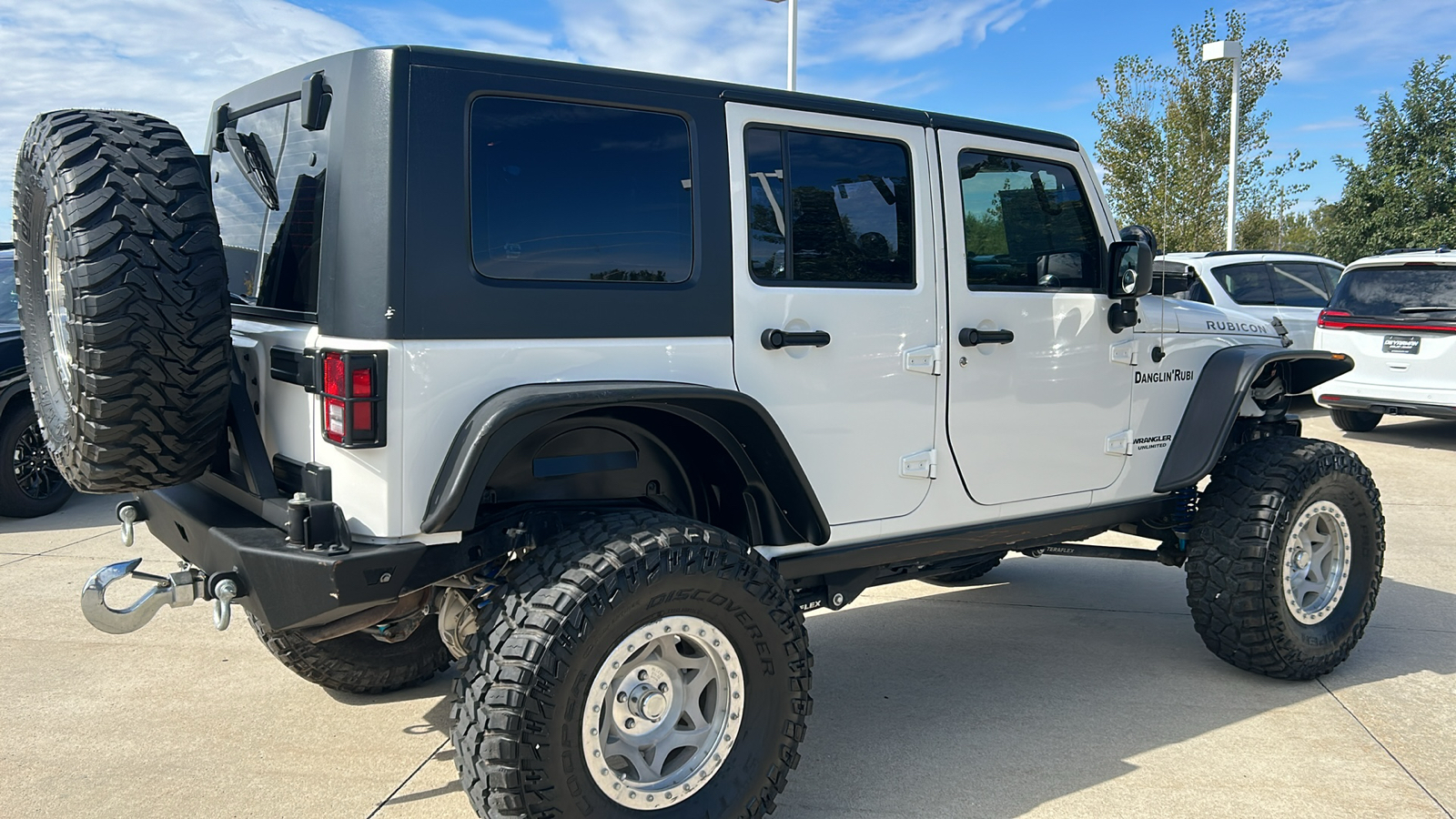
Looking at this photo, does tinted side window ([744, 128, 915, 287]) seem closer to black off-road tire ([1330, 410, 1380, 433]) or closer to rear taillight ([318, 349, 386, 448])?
rear taillight ([318, 349, 386, 448])

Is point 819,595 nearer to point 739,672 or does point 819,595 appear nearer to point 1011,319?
point 739,672

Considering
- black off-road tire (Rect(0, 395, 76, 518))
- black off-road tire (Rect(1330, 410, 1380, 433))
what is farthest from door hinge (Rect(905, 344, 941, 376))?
black off-road tire (Rect(1330, 410, 1380, 433))

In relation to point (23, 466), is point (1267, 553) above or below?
below

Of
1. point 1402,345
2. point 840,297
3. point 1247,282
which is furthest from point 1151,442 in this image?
point 1247,282

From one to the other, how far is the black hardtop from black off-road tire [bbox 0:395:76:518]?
4556 millimetres

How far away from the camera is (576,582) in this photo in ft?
9.11

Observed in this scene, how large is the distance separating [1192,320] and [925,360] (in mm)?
1554

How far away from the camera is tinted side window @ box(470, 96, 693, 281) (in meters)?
2.84

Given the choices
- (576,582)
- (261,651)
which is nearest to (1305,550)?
(576,582)

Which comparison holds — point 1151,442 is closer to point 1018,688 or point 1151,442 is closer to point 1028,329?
point 1028,329

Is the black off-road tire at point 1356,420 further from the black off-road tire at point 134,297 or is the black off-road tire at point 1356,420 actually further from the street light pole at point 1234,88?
the black off-road tire at point 134,297

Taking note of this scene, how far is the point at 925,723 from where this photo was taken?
4.08 m

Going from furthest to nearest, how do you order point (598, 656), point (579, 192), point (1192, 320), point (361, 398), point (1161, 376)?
point (1192, 320) → point (1161, 376) → point (579, 192) → point (598, 656) → point (361, 398)

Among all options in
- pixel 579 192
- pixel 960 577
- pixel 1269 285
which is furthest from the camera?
pixel 1269 285
